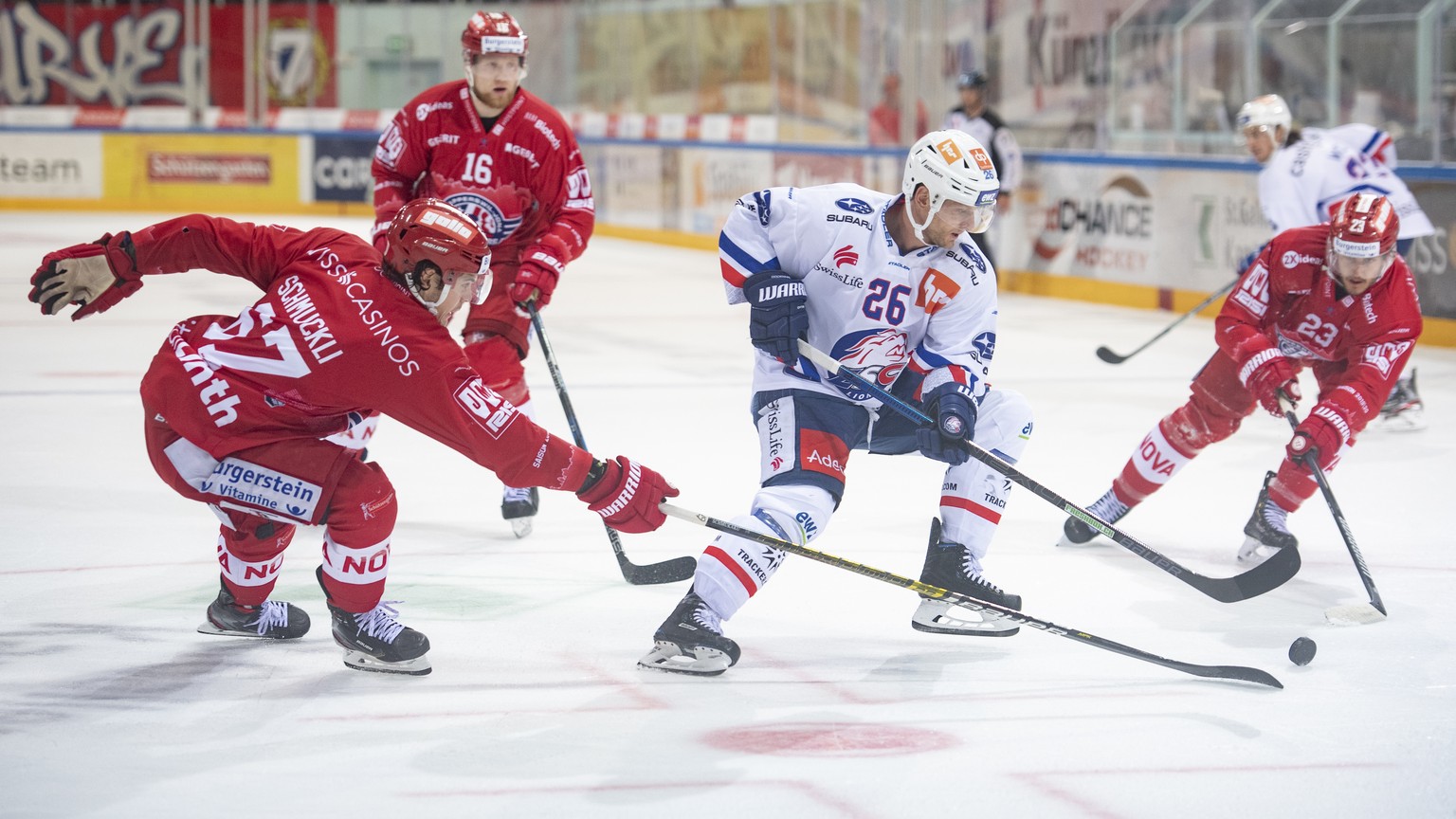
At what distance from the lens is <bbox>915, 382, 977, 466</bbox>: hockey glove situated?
3.34m

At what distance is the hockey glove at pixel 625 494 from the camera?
3.00m

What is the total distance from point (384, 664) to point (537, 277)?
5.14ft

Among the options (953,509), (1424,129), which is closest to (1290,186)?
(1424,129)

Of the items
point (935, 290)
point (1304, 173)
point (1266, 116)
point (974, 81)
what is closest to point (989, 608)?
point (935, 290)

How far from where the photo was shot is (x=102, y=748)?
8.80 feet

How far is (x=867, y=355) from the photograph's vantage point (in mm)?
3445

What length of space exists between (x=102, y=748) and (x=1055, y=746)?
1.57 metres

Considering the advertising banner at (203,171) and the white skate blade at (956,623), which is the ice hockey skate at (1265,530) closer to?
the white skate blade at (956,623)

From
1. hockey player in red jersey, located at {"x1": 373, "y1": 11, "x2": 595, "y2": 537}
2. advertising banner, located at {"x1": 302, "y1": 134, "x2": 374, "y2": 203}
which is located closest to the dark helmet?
hockey player in red jersey, located at {"x1": 373, "y1": 11, "x2": 595, "y2": 537}

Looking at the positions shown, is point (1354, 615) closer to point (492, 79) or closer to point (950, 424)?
point (950, 424)

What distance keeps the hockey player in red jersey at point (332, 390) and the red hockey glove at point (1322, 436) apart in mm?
1675

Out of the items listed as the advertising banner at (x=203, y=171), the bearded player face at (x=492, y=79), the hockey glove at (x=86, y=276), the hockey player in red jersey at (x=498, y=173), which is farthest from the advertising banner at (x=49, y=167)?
the hockey glove at (x=86, y=276)

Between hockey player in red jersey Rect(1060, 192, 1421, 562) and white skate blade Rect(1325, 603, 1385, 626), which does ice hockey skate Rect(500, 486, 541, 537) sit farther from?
white skate blade Rect(1325, 603, 1385, 626)

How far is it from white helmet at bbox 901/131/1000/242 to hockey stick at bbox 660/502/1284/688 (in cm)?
71
